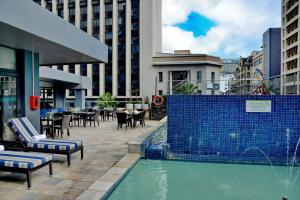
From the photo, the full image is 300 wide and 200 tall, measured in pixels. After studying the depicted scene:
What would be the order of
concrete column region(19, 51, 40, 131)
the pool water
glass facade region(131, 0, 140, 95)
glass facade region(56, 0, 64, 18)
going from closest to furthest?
the pool water → concrete column region(19, 51, 40, 131) → glass facade region(131, 0, 140, 95) → glass facade region(56, 0, 64, 18)

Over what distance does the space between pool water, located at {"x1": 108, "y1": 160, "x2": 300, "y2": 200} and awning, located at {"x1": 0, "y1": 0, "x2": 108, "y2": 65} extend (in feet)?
12.7

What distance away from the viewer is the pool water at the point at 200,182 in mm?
4445

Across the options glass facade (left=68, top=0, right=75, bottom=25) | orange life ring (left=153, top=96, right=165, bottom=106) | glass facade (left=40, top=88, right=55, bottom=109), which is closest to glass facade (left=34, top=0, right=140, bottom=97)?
glass facade (left=68, top=0, right=75, bottom=25)

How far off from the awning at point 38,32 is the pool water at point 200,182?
3885 mm

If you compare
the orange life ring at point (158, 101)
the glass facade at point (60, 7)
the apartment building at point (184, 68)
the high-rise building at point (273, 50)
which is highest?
the glass facade at point (60, 7)

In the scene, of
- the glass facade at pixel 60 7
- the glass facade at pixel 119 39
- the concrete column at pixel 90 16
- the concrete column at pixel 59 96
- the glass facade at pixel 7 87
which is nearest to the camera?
the glass facade at pixel 7 87

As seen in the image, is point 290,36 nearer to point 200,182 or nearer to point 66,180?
→ point 200,182

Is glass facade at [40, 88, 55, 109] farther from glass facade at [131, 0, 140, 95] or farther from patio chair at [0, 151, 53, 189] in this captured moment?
patio chair at [0, 151, 53, 189]

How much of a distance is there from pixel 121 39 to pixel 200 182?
38205 mm

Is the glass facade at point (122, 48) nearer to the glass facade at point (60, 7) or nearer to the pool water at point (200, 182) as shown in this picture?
the glass facade at point (60, 7)

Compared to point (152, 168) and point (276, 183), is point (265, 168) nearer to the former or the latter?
point (276, 183)

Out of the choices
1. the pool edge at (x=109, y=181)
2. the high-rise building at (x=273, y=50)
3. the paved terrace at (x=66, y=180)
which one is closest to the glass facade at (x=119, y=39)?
the high-rise building at (x=273, y=50)

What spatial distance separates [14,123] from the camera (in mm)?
6105

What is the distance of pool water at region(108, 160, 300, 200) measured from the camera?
14.6 ft
